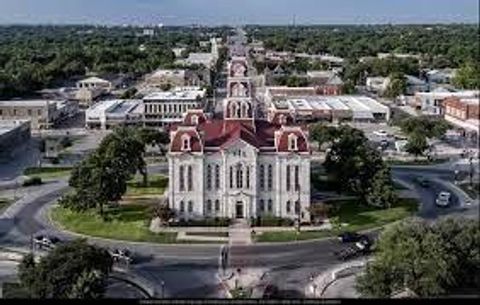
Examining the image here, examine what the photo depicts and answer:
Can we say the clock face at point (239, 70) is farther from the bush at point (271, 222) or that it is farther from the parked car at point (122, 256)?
the parked car at point (122, 256)

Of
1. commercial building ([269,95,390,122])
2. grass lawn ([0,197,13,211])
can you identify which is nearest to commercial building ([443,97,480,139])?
grass lawn ([0,197,13,211])

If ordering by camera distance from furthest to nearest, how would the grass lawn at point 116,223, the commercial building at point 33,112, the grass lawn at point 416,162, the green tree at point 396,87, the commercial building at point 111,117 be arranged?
1. the green tree at point 396,87
2. the commercial building at point 33,112
3. the commercial building at point 111,117
4. the grass lawn at point 416,162
5. the grass lawn at point 116,223

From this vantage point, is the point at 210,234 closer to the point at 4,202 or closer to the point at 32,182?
the point at 4,202

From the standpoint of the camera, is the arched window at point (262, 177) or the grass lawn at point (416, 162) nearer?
the arched window at point (262, 177)

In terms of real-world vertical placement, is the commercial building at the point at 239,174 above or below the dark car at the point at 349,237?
above

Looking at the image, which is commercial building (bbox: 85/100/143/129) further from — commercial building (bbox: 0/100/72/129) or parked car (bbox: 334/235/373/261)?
parked car (bbox: 334/235/373/261)

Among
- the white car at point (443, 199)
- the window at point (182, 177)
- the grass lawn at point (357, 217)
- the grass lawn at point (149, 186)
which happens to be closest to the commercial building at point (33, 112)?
the grass lawn at point (149, 186)
